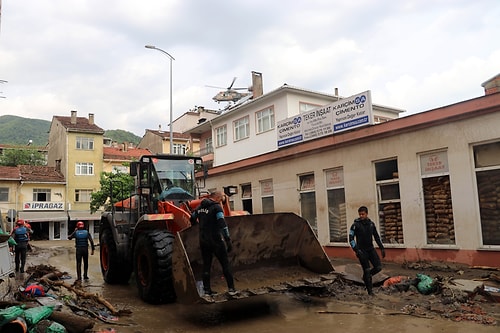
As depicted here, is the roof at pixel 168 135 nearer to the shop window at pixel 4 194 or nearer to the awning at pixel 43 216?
the awning at pixel 43 216

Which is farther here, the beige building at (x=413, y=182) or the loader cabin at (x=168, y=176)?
the beige building at (x=413, y=182)

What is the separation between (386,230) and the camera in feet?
39.4

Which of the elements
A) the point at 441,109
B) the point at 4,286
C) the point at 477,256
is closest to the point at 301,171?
the point at 441,109

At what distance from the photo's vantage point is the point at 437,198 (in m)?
10.8

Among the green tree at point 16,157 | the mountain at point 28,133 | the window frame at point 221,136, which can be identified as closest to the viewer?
the window frame at point 221,136

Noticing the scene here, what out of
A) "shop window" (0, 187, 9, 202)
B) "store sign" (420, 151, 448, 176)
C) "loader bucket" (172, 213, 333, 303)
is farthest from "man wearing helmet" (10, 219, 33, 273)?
"shop window" (0, 187, 9, 202)

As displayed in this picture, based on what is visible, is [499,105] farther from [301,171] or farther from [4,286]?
[4,286]

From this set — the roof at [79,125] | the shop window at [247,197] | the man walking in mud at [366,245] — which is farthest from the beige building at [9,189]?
the man walking in mud at [366,245]

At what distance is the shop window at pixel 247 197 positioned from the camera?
1786 cm

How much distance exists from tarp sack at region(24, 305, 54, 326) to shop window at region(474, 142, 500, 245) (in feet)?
30.2

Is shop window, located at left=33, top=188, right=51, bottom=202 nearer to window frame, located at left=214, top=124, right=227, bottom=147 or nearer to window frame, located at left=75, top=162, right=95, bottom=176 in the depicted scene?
window frame, located at left=75, top=162, right=95, bottom=176

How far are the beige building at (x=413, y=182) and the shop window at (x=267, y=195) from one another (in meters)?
0.60

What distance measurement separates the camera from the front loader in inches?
257

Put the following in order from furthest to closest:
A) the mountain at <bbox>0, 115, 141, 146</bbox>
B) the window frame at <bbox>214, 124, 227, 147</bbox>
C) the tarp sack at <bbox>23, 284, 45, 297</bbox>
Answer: the mountain at <bbox>0, 115, 141, 146</bbox> → the window frame at <bbox>214, 124, 227, 147</bbox> → the tarp sack at <bbox>23, 284, 45, 297</bbox>
